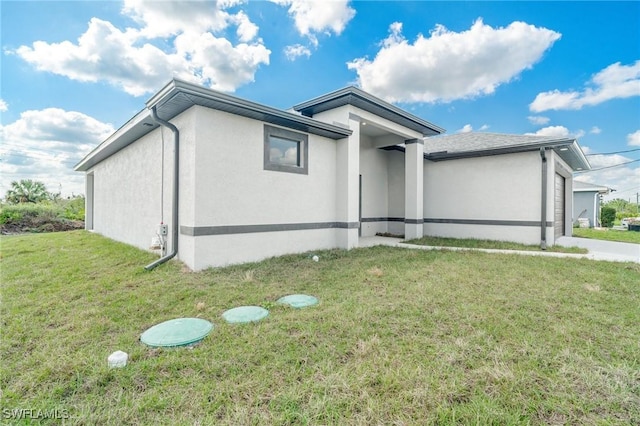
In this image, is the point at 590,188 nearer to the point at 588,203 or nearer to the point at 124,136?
the point at 588,203

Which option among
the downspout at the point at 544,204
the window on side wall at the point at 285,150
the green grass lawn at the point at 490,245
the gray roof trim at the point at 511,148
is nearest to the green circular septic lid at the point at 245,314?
the window on side wall at the point at 285,150

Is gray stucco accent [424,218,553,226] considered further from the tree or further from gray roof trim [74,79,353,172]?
the tree

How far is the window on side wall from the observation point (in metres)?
6.57

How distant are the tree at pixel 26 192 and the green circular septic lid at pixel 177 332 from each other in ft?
86.6

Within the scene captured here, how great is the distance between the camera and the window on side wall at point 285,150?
6.57 metres

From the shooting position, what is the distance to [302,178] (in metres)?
7.36

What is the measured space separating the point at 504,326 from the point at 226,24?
10315mm

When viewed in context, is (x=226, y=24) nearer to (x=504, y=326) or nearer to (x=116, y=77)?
(x=116, y=77)

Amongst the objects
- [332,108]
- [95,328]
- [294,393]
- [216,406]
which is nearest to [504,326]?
[294,393]

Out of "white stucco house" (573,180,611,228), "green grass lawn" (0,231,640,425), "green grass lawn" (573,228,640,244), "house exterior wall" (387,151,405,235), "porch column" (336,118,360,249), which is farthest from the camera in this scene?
"white stucco house" (573,180,611,228)

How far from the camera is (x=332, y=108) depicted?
8.38m

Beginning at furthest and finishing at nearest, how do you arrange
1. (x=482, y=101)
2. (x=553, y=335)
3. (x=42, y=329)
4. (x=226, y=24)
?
(x=482, y=101), (x=226, y=24), (x=42, y=329), (x=553, y=335)

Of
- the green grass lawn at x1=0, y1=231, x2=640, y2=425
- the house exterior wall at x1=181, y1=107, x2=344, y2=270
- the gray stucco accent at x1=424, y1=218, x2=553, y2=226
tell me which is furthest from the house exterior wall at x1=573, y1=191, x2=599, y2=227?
the house exterior wall at x1=181, y1=107, x2=344, y2=270

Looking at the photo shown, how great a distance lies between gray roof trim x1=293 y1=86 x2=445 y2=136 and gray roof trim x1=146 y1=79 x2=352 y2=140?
53.4 inches
